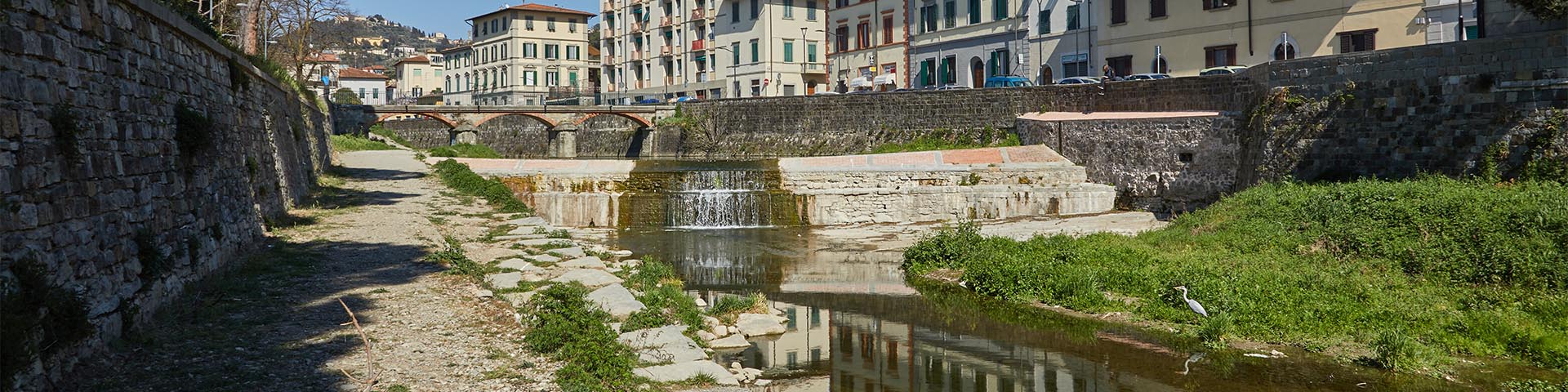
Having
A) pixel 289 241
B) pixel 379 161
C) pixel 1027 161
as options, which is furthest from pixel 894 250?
pixel 379 161

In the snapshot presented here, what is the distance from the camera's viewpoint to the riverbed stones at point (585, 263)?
43.5 feet

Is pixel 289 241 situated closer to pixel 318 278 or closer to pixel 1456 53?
pixel 318 278

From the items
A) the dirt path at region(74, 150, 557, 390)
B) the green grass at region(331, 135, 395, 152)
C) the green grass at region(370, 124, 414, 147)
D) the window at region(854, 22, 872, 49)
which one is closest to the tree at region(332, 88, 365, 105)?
the green grass at region(370, 124, 414, 147)

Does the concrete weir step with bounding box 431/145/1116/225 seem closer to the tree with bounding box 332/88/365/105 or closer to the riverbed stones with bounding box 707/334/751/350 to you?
the riverbed stones with bounding box 707/334/751/350

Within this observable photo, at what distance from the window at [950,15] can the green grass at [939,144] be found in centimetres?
1060

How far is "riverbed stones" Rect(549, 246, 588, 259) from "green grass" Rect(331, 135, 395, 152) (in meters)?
26.2

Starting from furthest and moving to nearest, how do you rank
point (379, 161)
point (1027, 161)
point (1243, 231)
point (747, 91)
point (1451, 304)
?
point (747, 91), point (379, 161), point (1027, 161), point (1243, 231), point (1451, 304)

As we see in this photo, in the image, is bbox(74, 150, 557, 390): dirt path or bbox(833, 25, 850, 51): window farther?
bbox(833, 25, 850, 51): window

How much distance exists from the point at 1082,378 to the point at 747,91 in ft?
187

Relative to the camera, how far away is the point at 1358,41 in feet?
107

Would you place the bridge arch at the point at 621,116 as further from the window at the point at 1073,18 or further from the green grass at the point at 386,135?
the window at the point at 1073,18

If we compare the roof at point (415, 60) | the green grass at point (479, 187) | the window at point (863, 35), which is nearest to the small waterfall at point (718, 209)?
the green grass at point (479, 187)

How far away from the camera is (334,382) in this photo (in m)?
7.20

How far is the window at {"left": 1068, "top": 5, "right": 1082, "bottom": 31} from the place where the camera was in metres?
42.2
